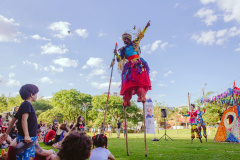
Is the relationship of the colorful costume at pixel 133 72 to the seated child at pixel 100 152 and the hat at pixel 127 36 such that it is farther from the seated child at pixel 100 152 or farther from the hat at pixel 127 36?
the seated child at pixel 100 152

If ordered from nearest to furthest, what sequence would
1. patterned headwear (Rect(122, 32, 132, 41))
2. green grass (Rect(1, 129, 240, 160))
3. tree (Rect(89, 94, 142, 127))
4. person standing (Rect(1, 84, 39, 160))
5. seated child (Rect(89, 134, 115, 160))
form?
person standing (Rect(1, 84, 39, 160)) < seated child (Rect(89, 134, 115, 160)) < green grass (Rect(1, 129, 240, 160)) < patterned headwear (Rect(122, 32, 132, 41)) < tree (Rect(89, 94, 142, 127))

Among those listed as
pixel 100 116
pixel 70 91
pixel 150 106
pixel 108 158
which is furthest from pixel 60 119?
pixel 108 158

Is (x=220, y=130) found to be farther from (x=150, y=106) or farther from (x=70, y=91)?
(x=70, y=91)

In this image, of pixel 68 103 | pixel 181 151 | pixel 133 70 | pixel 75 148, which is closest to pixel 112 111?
pixel 68 103

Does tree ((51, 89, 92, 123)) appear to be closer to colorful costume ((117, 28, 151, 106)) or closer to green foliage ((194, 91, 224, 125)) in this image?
green foliage ((194, 91, 224, 125))

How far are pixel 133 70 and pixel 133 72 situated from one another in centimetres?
6

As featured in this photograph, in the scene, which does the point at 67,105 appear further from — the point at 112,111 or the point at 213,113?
the point at 213,113

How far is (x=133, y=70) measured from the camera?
5.16 metres

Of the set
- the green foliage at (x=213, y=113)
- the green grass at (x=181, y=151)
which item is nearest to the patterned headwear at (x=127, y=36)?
the green grass at (x=181, y=151)

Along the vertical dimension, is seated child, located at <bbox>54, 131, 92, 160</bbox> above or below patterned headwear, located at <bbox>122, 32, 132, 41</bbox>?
below

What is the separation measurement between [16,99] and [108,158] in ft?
182

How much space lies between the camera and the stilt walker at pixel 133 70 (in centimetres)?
514

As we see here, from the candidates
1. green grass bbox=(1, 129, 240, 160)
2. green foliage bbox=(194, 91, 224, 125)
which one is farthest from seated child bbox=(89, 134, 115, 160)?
green foliage bbox=(194, 91, 224, 125)

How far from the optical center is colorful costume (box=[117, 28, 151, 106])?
5137 mm
